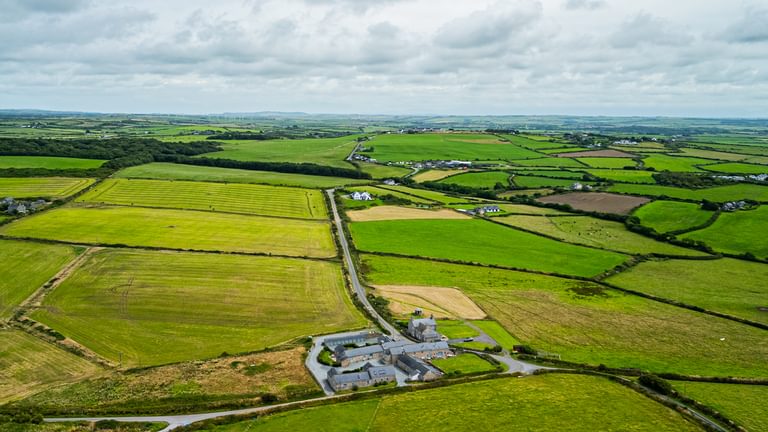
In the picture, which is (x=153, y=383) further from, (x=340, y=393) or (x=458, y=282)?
(x=458, y=282)

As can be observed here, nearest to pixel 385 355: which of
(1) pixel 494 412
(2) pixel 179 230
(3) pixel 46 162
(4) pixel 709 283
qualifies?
(1) pixel 494 412

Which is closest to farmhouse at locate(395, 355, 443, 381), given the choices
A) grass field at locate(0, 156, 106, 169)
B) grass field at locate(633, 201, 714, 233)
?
grass field at locate(633, 201, 714, 233)

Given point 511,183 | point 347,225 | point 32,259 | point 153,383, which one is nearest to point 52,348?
point 153,383

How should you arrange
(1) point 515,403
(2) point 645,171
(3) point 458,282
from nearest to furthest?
(1) point 515,403
(3) point 458,282
(2) point 645,171

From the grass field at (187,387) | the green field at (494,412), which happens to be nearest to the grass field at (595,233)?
the green field at (494,412)

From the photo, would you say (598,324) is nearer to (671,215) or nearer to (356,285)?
(356,285)

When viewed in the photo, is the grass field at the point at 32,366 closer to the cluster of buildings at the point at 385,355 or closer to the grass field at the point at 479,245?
the cluster of buildings at the point at 385,355

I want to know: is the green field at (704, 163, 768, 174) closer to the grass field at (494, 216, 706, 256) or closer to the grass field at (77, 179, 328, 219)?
the grass field at (494, 216, 706, 256)
